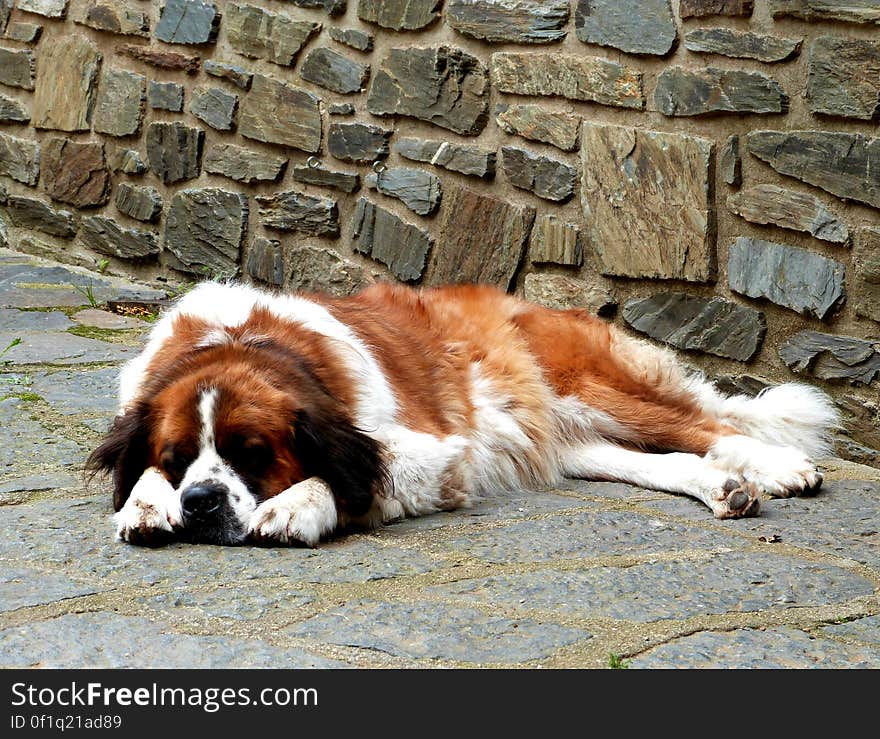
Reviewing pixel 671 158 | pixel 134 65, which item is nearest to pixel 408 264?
pixel 671 158

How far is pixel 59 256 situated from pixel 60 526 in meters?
4.75

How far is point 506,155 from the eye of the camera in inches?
201

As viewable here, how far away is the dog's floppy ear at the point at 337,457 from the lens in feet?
10.2

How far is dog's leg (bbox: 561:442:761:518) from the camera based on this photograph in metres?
3.47

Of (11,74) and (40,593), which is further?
(11,74)

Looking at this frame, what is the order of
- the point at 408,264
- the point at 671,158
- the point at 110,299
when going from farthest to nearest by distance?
the point at 110,299, the point at 408,264, the point at 671,158

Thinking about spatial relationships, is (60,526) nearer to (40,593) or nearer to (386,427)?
(40,593)

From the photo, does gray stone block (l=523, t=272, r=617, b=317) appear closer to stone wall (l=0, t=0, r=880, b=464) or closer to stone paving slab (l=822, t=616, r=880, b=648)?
stone wall (l=0, t=0, r=880, b=464)

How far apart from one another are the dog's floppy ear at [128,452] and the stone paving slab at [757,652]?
61.3 inches

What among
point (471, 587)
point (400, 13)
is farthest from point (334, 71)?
point (471, 587)

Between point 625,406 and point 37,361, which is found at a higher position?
point 625,406

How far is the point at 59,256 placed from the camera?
7445 mm

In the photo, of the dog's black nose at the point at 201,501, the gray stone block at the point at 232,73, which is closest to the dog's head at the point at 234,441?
the dog's black nose at the point at 201,501

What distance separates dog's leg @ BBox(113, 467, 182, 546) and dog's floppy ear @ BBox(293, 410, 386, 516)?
0.37 metres
